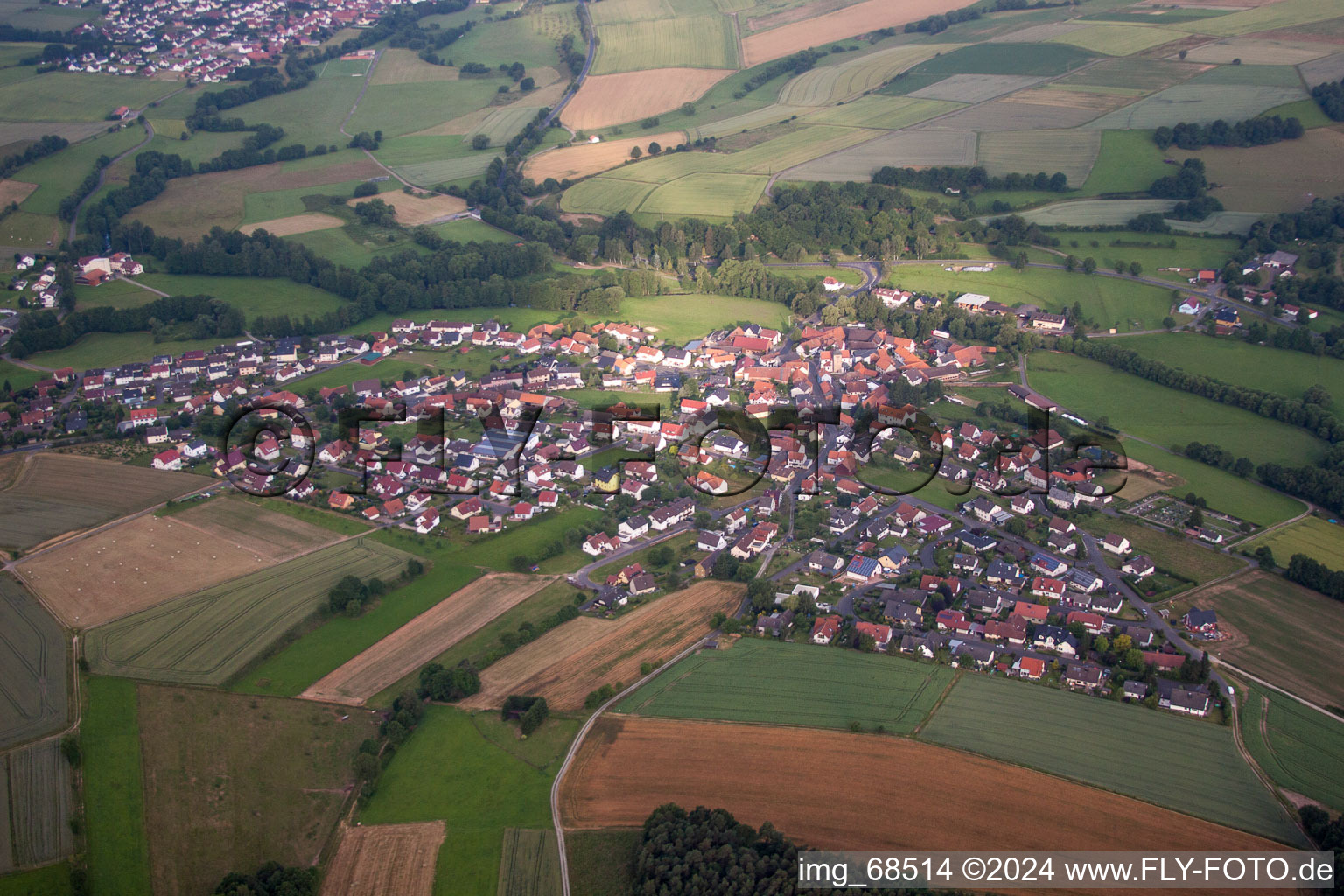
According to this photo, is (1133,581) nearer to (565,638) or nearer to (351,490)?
(565,638)

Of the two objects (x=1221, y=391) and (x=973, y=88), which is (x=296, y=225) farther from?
(x=1221, y=391)

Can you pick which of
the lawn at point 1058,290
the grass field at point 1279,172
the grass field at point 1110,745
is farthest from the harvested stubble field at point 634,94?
the grass field at point 1110,745

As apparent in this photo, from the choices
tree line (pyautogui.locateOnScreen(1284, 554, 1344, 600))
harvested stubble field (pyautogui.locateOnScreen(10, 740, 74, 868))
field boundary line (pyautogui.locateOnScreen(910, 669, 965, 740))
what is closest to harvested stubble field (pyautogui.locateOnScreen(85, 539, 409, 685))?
harvested stubble field (pyautogui.locateOnScreen(10, 740, 74, 868))

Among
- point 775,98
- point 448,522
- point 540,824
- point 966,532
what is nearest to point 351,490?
point 448,522

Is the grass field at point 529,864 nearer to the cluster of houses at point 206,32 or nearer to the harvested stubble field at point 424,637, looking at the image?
the harvested stubble field at point 424,637

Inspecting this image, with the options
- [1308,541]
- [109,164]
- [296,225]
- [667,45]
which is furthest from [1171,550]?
[667,45]

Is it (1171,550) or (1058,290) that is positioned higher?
(1058,290)

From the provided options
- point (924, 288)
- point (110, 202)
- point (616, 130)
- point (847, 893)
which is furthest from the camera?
point (616, 130)
